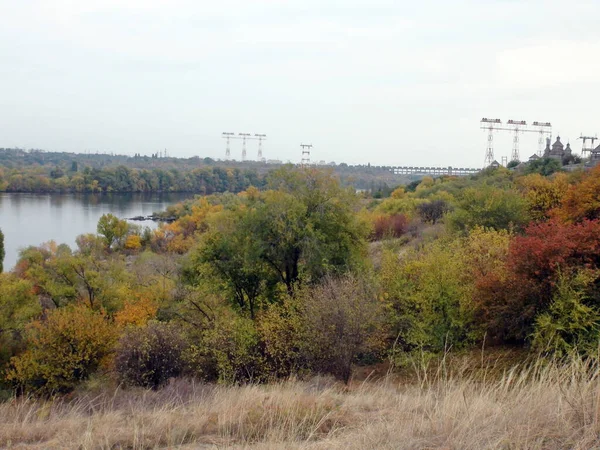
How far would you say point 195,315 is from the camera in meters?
15.4

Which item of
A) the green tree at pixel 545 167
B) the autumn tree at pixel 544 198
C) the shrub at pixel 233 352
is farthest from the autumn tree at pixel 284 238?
the green tree at pixel 545 167

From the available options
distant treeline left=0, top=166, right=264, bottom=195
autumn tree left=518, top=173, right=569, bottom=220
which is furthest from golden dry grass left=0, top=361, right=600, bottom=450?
distant treeline left=0, top=166, right=264, bottom=195

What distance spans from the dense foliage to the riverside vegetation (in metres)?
0.05

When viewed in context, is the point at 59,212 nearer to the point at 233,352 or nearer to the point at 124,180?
the point at 124,180

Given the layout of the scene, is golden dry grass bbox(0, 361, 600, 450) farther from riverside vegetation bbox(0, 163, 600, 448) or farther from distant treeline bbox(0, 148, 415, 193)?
distant treeline bbox(0, 148, 415, 193)

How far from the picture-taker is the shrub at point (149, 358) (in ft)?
35.4

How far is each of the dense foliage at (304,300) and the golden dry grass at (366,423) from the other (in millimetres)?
3058

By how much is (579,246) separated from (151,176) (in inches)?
Answer: 3611

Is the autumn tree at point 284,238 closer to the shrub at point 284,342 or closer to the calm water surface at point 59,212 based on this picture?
the shrub at point 284,342

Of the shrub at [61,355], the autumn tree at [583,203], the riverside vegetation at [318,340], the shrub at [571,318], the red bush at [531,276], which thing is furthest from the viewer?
the autumn tree at [583,203]

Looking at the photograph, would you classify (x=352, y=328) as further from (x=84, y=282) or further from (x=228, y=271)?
(x=84, y=282)

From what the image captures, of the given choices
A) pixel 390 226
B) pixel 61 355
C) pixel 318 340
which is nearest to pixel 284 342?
pixel 318 340

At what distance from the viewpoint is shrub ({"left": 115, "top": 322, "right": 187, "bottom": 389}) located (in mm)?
10781

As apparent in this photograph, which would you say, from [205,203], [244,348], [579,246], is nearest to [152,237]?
[205,203]
